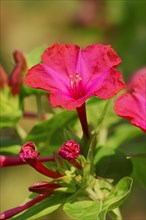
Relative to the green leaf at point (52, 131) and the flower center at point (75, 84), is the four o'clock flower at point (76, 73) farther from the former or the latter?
the green leaf at point (52, 131)

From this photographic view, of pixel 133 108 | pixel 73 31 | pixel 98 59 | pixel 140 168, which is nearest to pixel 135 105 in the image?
pixel 133 108

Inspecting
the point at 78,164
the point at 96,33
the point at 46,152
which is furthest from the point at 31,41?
the point at 78,164

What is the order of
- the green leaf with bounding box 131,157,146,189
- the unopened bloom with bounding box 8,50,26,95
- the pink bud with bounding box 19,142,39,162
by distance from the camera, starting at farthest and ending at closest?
the unopened bloom with bounding box 8,50,26,95 → the green leaf with bounding box 131,157,146,189 → the pink bud with bounding box 19,142,39,162

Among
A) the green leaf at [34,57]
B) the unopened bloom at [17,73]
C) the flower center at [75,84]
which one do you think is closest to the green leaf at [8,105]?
the unopened bloom at [17,73]

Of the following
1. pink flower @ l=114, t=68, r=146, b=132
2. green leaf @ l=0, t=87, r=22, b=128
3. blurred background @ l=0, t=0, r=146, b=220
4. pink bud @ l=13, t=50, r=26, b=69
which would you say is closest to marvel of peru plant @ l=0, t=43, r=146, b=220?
pink flower @ l=114, t=68, r=146, b=132

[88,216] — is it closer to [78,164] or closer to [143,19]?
[78,164]

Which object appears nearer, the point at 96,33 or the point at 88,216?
the point at 88,216

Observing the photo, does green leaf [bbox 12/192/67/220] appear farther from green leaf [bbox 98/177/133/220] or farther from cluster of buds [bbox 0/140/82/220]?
green leaf [bbox 98/177/133/220]
